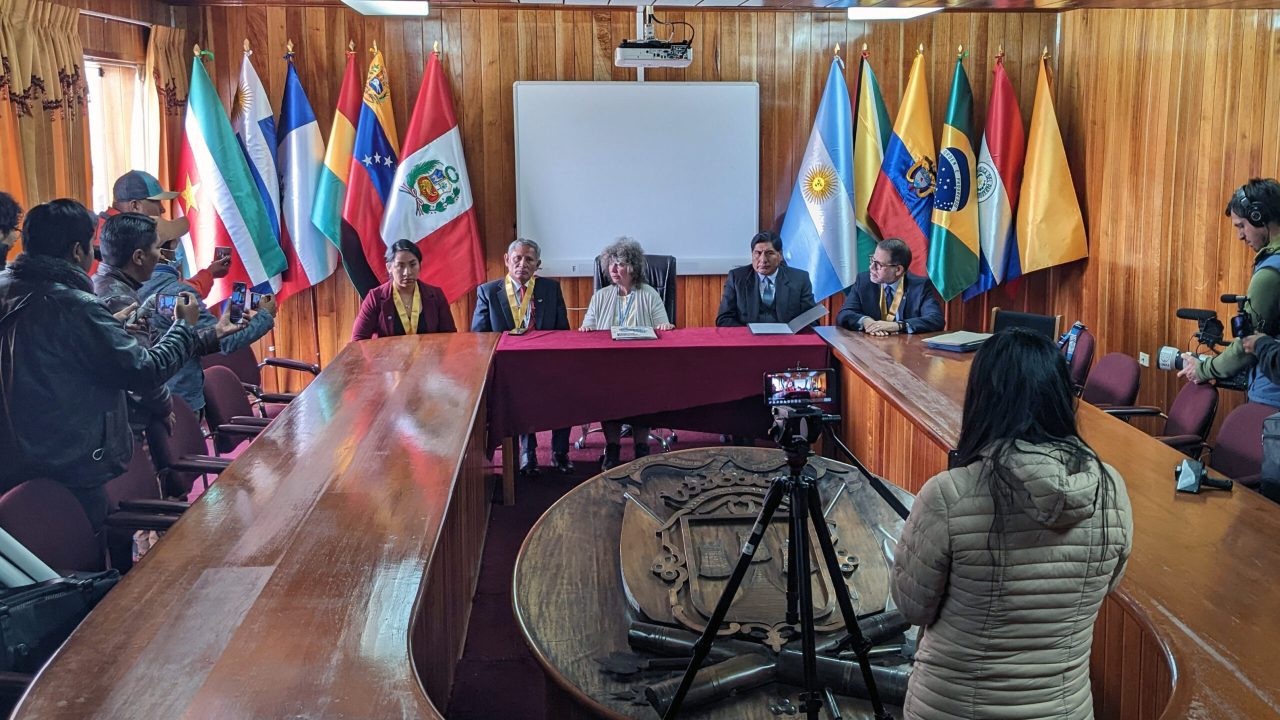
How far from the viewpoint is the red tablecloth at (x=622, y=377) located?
4832 mm

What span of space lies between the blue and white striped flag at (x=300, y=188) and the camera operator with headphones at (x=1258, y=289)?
15.9 feet

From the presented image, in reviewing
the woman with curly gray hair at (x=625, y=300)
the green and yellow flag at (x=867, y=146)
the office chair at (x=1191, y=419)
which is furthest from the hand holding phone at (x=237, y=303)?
the green and yellow flag at (x=867, y=146)

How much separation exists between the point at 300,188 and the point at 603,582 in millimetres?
4559

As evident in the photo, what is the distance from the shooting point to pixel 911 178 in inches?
259

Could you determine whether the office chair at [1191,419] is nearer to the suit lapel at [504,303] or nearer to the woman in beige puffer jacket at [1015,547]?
the woman in beige puffer jacket at [1015,547]

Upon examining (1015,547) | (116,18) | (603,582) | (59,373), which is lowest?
(603,582)

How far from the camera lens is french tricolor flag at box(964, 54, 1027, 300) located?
6512mm

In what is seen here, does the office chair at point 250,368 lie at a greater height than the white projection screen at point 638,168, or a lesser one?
lesser

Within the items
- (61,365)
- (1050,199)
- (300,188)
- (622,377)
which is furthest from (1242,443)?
(300,188)

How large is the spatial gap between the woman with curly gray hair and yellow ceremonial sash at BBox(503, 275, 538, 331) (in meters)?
Result: 0.31

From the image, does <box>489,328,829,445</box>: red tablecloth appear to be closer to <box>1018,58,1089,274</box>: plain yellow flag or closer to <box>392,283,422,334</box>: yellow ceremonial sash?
<box>392,283,422,334</box>: yellow ceremonial sash

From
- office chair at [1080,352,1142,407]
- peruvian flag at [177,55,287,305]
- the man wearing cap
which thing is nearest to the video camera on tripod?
office chair at [1080,352,1142,407]

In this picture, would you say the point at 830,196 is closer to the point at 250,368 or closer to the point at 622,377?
the point at 622,377

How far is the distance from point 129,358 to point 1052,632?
2.55m
